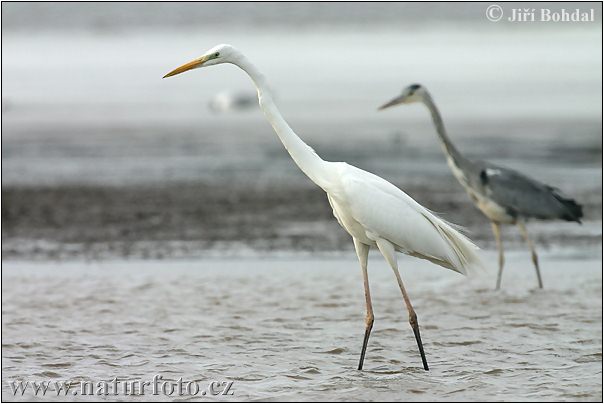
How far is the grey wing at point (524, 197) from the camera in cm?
870

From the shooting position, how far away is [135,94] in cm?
2225

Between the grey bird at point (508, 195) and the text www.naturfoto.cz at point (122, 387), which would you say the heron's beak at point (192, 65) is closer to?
the text www.naturfoto.cz at point (122, 387)

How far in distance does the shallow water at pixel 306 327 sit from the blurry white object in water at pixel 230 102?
10.4m

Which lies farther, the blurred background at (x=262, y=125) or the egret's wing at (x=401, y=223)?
the blurred background at (x=262, y=125)

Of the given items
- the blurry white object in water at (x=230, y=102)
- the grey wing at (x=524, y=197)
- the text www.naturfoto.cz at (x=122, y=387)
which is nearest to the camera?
the text www.naturfoto.cz at (x=122, y=387)

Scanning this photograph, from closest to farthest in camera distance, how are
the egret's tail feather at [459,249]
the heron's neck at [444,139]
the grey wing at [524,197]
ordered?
the egret's tail feather at [459,249]
the grey wing at [524,197]
the heron's neck at [444,139]

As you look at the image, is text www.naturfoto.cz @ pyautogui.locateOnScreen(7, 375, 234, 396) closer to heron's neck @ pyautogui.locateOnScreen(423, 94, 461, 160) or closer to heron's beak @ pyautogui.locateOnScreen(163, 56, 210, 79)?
heron's beak @ pyautogui.locateOnScreen(163, 56, 210, 79)

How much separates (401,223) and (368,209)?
0.82ft

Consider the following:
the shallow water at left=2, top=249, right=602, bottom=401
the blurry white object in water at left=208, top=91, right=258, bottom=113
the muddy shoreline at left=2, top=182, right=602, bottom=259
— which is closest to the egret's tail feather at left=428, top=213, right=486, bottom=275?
the shallow water at left=2, top=249, right=602, bottom=401

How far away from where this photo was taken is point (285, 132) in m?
5.91

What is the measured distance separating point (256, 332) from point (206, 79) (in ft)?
60.1

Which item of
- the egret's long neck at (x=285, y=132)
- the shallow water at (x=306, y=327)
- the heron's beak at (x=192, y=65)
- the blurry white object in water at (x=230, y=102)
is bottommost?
the shallow water at (x=306, y=327)

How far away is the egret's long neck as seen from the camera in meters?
5.89

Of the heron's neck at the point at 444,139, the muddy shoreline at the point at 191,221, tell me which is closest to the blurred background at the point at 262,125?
the muddy shoreline at the point at 191,221
